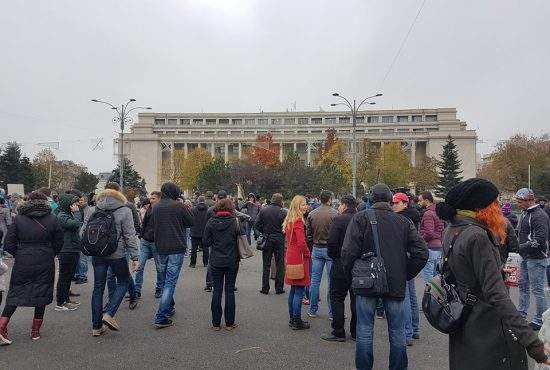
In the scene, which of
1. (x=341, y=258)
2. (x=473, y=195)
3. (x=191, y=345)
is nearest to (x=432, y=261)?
(x=341, y=258)

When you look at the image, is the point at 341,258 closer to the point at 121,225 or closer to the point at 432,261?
the point at 121,225

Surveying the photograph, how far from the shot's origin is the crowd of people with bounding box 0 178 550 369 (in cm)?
298

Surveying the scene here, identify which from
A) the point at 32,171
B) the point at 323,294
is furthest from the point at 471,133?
the point at 323,294

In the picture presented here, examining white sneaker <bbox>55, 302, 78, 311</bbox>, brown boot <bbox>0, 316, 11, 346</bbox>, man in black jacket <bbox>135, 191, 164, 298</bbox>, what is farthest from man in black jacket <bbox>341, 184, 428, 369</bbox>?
white sneaker <bbox>55, 302, 78, 311</bbox>

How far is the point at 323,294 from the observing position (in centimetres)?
958

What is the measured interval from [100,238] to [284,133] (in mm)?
96589

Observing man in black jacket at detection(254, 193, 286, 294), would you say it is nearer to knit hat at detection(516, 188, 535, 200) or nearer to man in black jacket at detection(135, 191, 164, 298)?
man in black jacket at detection(135, 191, 164, 298)

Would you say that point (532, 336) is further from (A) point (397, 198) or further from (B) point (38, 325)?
(B) point (38, 325)

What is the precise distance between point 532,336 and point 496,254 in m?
0.55

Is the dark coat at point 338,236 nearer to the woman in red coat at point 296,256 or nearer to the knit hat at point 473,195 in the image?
the woman in red coat at point 296,256

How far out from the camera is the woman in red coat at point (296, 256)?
6.74 meters

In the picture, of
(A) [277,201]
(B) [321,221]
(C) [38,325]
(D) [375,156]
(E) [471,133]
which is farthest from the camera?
(E) [471,133]

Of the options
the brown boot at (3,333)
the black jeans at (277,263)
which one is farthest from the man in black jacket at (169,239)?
the black jeans at (277,263)

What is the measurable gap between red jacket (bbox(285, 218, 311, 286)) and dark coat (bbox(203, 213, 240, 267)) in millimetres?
827
